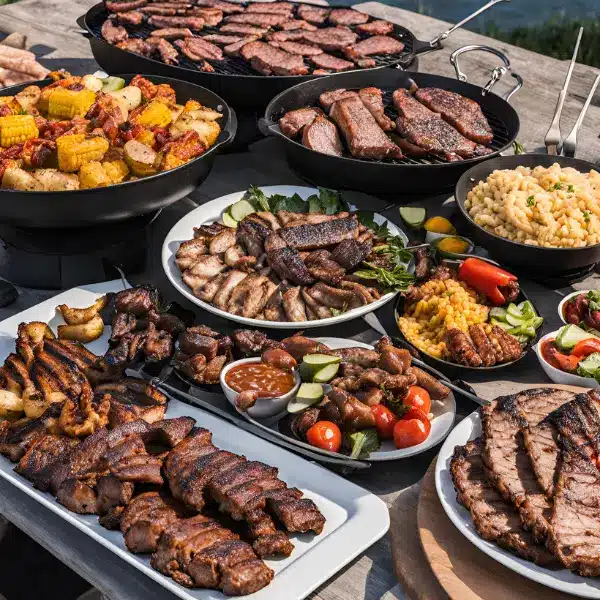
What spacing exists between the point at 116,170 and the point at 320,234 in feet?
3.75

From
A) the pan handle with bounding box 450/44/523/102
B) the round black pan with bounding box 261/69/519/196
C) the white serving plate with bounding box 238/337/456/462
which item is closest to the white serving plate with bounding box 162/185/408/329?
the round black pan with bounding box 261/69/519/196

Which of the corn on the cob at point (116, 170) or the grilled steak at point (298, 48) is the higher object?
the grilled steak at point (298, 48)

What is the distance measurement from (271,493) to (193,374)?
33.2 inches

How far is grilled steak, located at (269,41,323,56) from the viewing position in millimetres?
5883

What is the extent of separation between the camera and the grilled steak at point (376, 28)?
6.35 metres

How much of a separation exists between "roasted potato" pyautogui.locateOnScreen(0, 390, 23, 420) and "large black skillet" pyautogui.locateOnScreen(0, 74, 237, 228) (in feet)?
3.30

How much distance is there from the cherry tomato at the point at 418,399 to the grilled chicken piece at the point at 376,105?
2.22 m

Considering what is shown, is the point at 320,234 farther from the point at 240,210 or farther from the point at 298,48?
the point at 298,48

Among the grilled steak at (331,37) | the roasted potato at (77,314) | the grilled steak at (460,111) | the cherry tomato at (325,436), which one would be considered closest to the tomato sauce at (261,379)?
the cherry tomato at (325,436)

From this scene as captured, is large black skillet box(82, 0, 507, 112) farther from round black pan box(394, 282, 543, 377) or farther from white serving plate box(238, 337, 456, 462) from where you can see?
white serving plate box(238, 337, 456, 462)

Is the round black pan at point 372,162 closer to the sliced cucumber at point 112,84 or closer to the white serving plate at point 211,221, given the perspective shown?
the white serving plate at point 211,221

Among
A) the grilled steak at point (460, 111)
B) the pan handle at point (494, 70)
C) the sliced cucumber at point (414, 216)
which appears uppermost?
the pan handle at point (494, 70)

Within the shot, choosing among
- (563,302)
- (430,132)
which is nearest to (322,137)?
(430,132)

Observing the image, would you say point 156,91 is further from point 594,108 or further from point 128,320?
point 594,108
